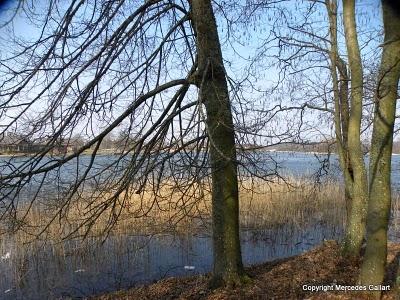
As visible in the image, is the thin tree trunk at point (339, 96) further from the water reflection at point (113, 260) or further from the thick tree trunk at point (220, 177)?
the water reflection at point (113, 260)

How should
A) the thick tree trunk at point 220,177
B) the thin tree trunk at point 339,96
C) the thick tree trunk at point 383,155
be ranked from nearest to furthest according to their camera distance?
the thick tree trunk at point 383,155 → the thick tree trunk at point 220,177 → the thin tree trunk at point 339,96

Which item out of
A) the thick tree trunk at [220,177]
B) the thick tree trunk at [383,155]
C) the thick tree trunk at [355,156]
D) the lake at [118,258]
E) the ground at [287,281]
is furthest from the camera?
the lake at [118,258]

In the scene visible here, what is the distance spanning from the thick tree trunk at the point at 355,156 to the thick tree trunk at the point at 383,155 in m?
2.29

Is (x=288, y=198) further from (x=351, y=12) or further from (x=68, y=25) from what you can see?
(x=68, y=25)

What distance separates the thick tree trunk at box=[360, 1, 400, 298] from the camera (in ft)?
13.9

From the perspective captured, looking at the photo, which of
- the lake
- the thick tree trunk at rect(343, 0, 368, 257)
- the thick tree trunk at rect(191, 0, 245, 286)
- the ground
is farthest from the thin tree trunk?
the thick tree trunk at rect(191, 0, 245, 286)

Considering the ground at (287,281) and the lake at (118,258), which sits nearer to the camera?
the ground at (287,281)

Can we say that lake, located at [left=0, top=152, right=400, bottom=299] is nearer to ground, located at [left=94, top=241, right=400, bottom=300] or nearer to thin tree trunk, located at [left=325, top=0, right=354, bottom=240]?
thin tree trunk, located at [left=325, top=0, right=354, bottom=240]

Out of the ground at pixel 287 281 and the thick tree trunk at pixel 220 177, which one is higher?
the thick tree trunk at pixel 220 177

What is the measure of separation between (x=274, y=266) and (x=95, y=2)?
4.64m

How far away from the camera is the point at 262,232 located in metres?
12.0

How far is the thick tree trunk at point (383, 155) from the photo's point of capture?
166 inches

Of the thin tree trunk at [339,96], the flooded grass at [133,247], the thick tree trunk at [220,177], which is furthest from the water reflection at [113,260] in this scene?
the thin tree trunk at [339,96]

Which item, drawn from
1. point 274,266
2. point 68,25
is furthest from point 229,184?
point 68,25
